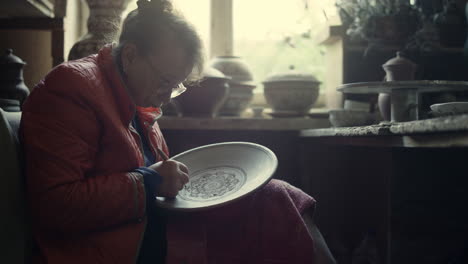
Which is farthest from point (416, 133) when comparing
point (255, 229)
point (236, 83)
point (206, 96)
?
point (236, 83)

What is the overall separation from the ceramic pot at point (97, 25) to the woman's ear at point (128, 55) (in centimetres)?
84

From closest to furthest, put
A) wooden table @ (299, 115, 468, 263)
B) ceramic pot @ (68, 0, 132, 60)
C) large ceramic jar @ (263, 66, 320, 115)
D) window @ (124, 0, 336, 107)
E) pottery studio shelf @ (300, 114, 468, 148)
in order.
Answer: pottery studio shelf @ (300, 114, 468, 148)
wooden table @ (299, 115, 468, 263)
ceramic pot @ (68, 0, 132, 60)
large ceramic jar @ (263, 66, 320, 115)
window @ (124, 0, 336, 107)

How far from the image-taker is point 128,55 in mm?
1388

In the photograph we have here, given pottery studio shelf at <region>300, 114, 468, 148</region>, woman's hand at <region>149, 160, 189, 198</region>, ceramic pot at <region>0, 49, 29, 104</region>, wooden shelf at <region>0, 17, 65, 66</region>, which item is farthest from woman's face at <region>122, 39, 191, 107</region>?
wooden shelf at <region>0, 17, 65, 66</region>

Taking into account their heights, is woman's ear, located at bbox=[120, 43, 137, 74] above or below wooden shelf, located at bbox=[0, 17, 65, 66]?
below

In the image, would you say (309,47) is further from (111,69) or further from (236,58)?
(111,69)

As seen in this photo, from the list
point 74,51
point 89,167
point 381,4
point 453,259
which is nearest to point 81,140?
point 89,167

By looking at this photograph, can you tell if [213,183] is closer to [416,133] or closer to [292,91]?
[416,133]

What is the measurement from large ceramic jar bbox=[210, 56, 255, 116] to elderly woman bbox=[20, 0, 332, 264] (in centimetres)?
112

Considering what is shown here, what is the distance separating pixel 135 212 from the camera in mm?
1234

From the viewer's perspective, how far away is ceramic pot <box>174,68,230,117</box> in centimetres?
246

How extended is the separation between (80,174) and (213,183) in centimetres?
52

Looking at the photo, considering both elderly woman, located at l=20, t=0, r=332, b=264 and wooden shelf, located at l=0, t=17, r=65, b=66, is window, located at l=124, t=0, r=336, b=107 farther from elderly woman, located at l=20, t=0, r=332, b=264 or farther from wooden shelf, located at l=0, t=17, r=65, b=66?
elderly woman, located at l=20, t=0, r=332, b=264

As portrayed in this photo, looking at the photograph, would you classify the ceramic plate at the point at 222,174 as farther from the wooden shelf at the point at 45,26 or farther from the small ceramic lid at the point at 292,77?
the wooden shelf at the point at 45,26
